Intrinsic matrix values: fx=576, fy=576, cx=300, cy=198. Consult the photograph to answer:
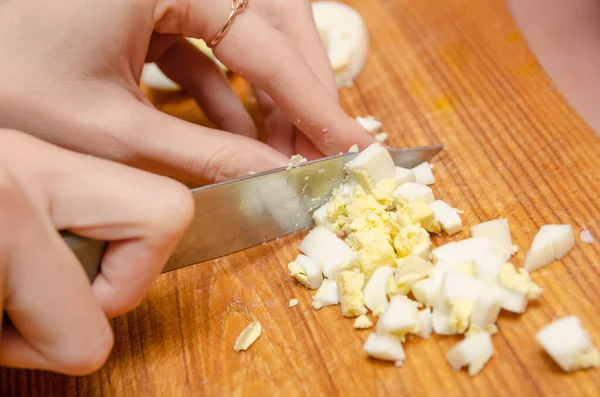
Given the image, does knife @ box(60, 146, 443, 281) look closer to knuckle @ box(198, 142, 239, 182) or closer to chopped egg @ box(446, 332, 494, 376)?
knuckle @ box(198, 142, 239, 182)

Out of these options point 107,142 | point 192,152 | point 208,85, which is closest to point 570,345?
point 192,152

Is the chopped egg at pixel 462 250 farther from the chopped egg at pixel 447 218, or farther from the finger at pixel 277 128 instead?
the finger at pixel 277 128

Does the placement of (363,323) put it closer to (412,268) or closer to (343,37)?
(412,268)

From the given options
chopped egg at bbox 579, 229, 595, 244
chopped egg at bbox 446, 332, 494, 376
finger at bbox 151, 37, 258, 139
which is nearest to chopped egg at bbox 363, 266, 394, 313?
chopped egg at bbox 446, 332, 494, 376

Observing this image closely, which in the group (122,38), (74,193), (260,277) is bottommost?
(260,277)

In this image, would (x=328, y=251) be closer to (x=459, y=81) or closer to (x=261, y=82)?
(x=261, y=82)

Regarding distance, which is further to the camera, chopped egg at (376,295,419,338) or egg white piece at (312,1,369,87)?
egg white piece at (312,1,369,87)

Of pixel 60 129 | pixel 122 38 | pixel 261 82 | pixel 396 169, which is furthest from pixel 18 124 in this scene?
pixel 396 169
